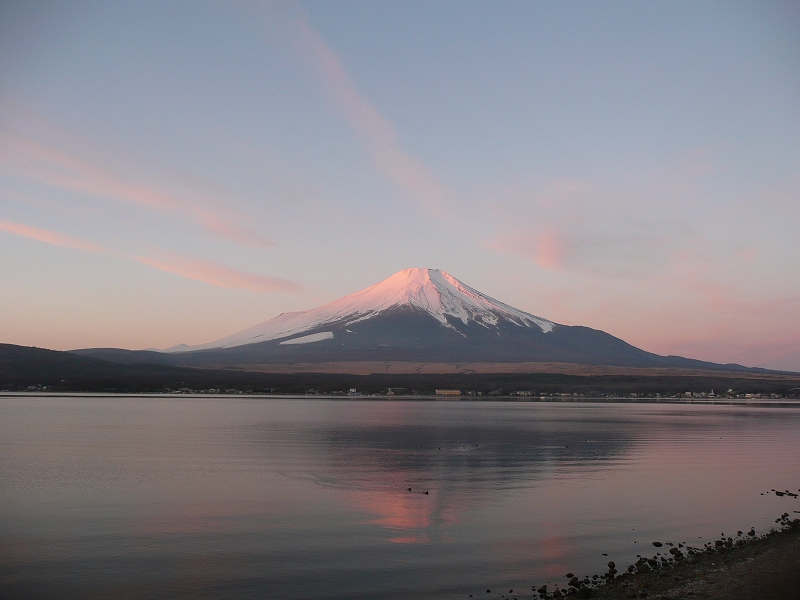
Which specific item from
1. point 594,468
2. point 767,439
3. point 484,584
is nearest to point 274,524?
point 484,584

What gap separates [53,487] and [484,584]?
54.0 ft

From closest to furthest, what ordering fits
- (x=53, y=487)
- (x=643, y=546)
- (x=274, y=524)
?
(x=643, y=546) < (x=274, y=524) < (x=53, y=487)

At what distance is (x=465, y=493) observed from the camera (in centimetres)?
2500

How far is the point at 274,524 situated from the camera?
64.8 ft

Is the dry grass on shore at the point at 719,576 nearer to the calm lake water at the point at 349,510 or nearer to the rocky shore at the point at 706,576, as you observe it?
the rocky shore at the point at 706,576

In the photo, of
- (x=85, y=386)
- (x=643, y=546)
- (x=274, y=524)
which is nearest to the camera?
(x=643, y=546)

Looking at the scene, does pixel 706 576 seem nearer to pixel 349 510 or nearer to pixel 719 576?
pixel 719 576

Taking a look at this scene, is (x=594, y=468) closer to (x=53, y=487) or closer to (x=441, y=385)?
(x=53, y=487)

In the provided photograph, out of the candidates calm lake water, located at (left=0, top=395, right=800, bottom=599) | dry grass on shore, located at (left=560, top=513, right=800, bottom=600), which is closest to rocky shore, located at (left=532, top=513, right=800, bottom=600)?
dry grass on shore, located at (left=560, top=513, right=800, bottom=600)

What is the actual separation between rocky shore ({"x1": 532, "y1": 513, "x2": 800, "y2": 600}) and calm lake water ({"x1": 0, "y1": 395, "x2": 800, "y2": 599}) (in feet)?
2.25

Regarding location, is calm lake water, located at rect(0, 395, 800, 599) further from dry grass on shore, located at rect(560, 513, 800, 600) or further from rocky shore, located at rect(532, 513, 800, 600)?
dry grass on shore, located at rect(560, 513, 800, 600)

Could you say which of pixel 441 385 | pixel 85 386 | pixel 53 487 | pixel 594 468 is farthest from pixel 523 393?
pixel 53 487

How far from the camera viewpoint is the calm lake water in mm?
15211

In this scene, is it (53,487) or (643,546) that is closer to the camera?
(643,546)
